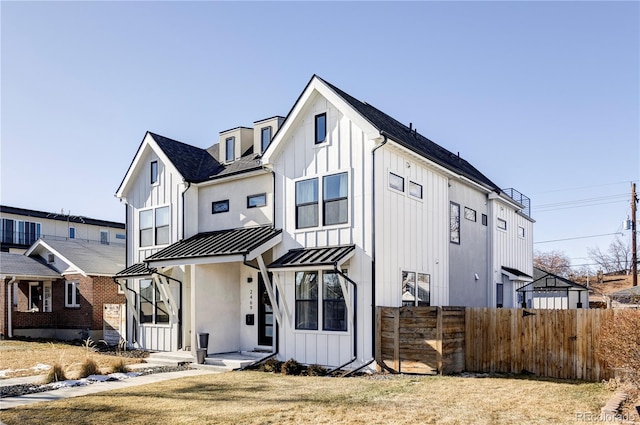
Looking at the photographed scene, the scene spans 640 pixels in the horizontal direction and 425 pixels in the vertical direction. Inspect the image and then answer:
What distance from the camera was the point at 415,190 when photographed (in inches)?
631

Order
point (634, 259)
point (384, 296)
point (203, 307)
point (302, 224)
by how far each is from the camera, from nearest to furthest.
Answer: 1. point (384, 296)
2. point (302, 224)
3. point (203, 307)
4. point (634, 259)

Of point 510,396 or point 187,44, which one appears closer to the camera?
point 510,396

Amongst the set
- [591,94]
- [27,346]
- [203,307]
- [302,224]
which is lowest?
[27,346]

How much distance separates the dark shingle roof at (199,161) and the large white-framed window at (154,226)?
5.36 feet

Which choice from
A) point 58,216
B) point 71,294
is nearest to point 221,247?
point 71,294

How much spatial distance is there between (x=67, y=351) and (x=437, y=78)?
15488 millimetres

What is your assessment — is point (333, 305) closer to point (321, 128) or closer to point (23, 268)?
point (321, 128)

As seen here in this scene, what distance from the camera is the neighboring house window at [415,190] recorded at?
15.8 m

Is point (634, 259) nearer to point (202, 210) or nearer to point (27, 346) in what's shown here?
point (202, 210)

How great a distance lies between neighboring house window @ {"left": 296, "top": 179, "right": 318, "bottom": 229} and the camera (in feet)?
50.2

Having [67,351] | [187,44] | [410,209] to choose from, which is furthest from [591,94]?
[67,351]

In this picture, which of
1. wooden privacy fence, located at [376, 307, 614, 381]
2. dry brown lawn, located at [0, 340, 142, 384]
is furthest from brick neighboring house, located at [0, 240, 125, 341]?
wooden privacy fence, located at [376, 307, 614, 381]

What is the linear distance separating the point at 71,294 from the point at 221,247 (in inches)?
551

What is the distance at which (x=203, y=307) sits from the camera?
16812mm
